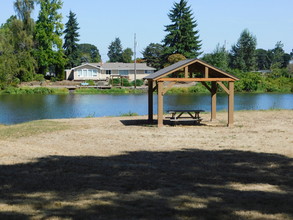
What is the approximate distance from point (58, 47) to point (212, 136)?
58405 millimetres

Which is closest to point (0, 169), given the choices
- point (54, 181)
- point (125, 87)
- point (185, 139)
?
point (54, 181)

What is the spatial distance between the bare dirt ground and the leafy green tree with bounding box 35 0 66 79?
5388cm

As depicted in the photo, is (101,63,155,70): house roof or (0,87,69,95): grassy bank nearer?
(0,87,69,95): grassy bank

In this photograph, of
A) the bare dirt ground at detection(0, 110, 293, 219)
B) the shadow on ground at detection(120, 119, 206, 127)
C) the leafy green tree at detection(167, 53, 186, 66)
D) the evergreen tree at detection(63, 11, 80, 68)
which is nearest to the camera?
the bare dirt ground at detection(0, 110, 293, 219)

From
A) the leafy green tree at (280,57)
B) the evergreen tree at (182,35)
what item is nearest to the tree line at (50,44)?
the evergreen tree at (182,35)

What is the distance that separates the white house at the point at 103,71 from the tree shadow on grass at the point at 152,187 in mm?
67248

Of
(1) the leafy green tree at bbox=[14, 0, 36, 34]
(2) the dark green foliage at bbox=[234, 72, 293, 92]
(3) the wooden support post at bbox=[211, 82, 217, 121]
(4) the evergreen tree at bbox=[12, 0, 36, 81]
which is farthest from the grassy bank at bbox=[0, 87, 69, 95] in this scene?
(3) the wooden support post at bbox=[211, 82, 217, 121]

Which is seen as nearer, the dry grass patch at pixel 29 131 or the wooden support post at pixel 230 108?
the dry grass patch at pixel 29 131

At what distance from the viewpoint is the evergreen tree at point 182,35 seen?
7081 centimetres

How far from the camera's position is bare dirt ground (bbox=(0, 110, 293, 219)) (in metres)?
6.02

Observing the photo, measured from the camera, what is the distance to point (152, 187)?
7488mm

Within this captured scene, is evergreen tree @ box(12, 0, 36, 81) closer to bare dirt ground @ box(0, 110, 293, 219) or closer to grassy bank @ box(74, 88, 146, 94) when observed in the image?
grassy bank @ box(74, 88, 146, 94)

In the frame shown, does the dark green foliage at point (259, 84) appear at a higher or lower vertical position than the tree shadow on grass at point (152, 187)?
higher

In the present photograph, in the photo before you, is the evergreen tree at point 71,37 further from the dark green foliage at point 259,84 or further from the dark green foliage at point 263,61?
the dark green foliage at point 263,61
